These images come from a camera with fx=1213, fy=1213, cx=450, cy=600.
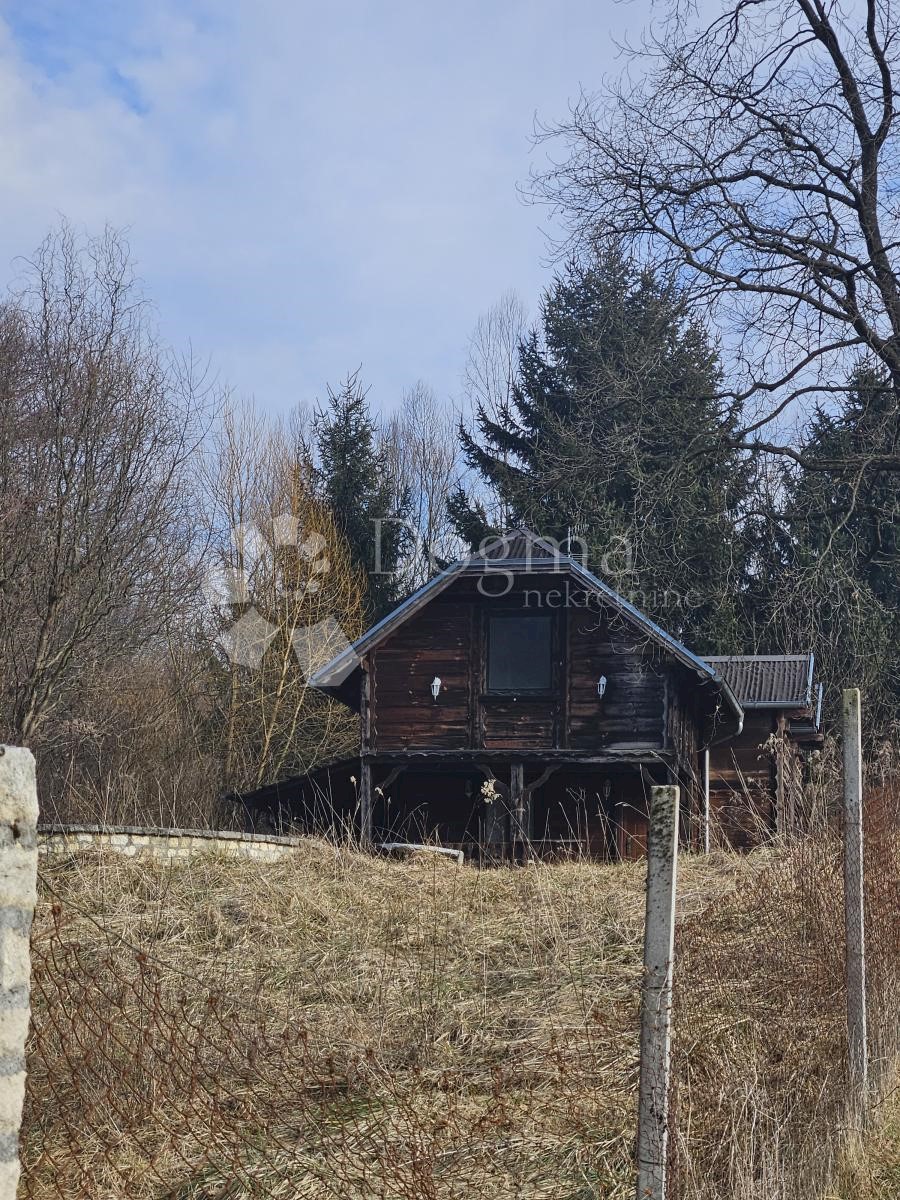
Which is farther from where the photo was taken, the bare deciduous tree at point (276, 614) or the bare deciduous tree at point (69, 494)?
the bare deciduous tree at point (276, 614)

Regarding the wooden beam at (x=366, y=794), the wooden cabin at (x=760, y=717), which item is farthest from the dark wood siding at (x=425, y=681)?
the wooden cabin at (x=760, y=717)

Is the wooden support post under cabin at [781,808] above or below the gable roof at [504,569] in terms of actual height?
below

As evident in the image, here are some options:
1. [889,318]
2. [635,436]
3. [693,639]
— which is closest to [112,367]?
[635,436]

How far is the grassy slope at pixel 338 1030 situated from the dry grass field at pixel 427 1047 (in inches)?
0.9

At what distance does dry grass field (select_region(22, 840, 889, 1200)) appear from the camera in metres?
4.33

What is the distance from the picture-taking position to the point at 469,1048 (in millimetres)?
6285

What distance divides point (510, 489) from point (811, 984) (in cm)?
2323

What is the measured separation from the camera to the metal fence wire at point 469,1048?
4.32 metres

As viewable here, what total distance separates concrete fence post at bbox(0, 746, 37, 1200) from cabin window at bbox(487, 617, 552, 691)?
1701 centimetres

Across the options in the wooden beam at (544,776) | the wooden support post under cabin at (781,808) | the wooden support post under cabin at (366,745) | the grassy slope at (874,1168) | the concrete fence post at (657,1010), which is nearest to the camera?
the concrete fence post at (657,1010)

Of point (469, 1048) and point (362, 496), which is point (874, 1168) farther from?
point (362, 496)

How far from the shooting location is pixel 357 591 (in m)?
28.4

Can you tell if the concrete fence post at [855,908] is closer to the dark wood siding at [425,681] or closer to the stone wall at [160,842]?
the stone wall at [160,842]

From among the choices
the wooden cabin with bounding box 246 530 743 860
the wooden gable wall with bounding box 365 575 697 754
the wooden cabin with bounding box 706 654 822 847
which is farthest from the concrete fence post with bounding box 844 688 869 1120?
the wooden cabin with bounding box 706 654 822 847
